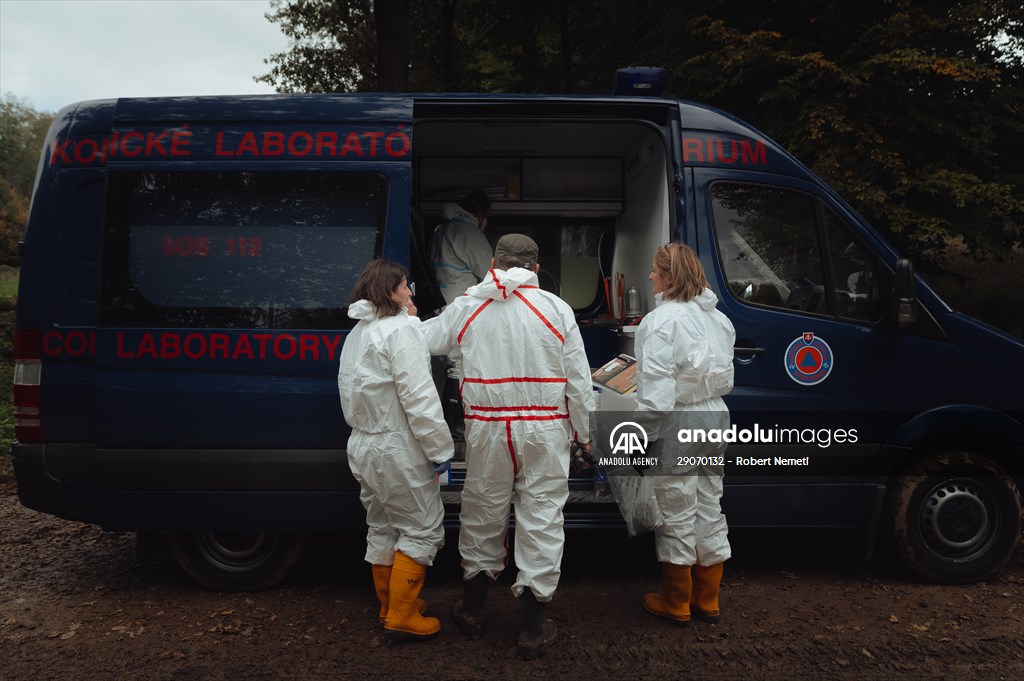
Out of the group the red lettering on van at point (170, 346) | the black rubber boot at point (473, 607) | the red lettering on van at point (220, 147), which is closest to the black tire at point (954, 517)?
the black rubber boot at point (473, 607)

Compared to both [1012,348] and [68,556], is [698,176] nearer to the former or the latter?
[1012,348]

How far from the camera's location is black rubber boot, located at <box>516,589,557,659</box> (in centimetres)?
376

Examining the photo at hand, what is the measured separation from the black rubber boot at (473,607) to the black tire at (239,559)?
3.50 feet

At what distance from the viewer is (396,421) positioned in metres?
3.73

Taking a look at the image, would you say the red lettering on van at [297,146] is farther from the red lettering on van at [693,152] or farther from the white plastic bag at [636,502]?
the white plastic bag at [636,502]

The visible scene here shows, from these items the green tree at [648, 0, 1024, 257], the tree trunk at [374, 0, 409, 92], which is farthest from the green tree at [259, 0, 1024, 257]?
the tree trunk at [374, 0, 409, 92]

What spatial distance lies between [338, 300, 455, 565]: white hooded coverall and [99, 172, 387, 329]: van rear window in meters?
0.59

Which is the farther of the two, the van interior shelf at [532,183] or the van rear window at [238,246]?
the van interior shelf at [532,183]

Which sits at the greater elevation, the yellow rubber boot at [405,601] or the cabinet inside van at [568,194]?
the cabinet inside van at [568,194]

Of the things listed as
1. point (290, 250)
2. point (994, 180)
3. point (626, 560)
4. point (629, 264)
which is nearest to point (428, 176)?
point (629, 264)

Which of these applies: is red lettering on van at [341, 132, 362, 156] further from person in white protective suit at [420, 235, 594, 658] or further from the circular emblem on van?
the circular emblem on van

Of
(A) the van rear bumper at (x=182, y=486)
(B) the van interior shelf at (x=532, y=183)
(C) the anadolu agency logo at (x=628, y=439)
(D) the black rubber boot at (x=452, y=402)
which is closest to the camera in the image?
(C) the anadolu agency logo at (x=628, y=439)

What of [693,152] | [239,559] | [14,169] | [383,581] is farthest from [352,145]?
[14,169]

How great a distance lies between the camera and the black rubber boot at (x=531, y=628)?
3.76 m
